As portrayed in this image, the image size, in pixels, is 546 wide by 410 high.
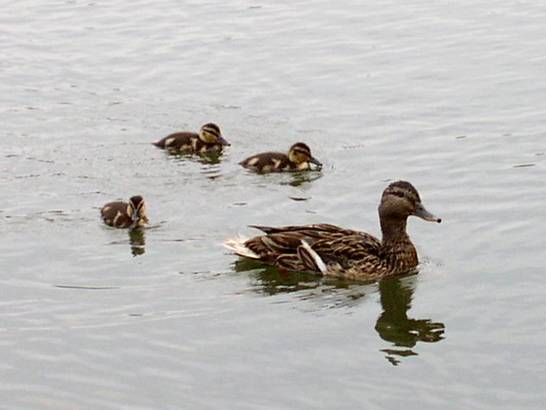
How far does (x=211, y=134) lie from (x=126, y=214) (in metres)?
2.19

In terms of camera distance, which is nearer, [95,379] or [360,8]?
[95,379]

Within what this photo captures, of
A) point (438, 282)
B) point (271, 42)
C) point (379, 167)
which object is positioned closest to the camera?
point (438, 282)

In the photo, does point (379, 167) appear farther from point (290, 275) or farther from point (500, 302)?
point (500, 302)

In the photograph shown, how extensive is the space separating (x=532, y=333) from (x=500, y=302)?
0.55m

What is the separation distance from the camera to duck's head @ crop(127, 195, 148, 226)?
11.1 m

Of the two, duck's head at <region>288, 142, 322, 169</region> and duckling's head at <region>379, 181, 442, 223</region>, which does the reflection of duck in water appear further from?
duck's head at <region>288, 142, 322, 169</region>

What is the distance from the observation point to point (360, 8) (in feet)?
56.2

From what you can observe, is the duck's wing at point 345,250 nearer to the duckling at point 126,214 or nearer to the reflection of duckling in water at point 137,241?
the reflection of duckling in water at point 137,241

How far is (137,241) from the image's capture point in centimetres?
1098

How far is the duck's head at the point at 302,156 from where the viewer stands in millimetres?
12602

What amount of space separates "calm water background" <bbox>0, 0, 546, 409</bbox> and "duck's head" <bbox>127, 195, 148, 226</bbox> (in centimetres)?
14

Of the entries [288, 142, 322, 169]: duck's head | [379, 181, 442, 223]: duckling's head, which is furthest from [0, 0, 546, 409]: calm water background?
[379, 181, 442, 223]: duckling's head

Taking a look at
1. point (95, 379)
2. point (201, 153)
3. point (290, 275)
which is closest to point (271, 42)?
point (201, 153)

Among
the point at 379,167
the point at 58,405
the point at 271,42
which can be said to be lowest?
the point at 58,405
